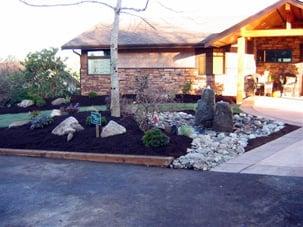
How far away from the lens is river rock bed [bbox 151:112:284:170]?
8055 millimetres

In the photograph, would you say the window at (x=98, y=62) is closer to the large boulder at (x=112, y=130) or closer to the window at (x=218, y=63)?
the window at (x=218, y=63)

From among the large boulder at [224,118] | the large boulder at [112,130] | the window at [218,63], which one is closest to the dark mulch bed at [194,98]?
the window at [218,63]

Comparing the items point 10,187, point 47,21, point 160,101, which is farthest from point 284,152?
point 47,21

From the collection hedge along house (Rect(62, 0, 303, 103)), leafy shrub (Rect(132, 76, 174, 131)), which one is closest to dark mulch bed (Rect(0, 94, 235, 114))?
hedge along house (Rect(62, 0, 303, 103))

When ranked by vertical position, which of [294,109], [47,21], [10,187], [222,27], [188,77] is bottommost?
[10,187]

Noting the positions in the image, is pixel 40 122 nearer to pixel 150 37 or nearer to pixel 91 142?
pixel 91 142

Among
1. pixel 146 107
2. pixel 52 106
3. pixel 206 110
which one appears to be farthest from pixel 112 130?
pixel 52 106

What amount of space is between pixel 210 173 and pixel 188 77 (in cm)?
1152

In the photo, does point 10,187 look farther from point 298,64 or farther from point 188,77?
point 298,64

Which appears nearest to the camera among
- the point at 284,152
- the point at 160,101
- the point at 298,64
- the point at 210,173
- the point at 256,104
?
the point at 210,173

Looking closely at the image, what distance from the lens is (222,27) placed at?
64.8ft

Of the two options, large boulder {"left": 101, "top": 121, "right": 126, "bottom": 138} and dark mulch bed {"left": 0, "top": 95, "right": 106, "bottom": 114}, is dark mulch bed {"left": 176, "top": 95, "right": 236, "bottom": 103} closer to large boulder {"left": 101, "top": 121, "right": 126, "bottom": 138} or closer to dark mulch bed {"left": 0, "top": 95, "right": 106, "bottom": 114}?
dark mulch bed {"left": 0, "top": 95, "right": 106, "bottom": 114}

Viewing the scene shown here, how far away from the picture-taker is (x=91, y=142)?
9.38 metres

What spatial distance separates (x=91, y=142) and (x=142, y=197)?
Result: 3452 mm
